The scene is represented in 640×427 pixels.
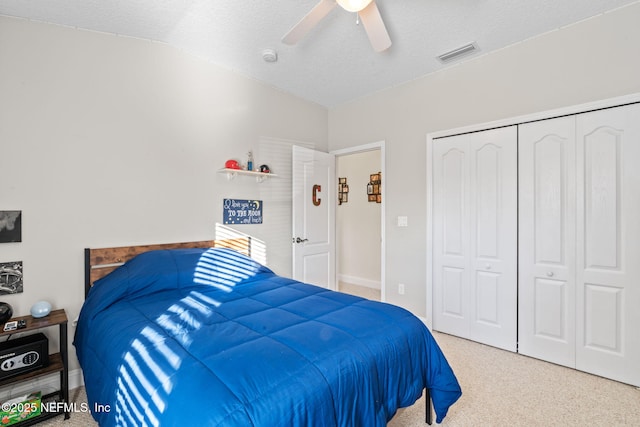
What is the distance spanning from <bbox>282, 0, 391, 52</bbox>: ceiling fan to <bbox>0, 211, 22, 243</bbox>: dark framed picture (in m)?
2.25

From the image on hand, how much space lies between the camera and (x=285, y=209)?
384 cm

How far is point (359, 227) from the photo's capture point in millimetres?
5516

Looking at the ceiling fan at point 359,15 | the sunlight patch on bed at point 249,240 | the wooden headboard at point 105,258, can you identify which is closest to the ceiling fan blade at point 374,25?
the ceiling fan at point 359,15

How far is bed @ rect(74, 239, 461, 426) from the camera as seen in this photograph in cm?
109

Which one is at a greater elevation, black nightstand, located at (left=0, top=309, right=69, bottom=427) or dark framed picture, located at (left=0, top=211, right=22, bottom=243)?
dark framed picture, located at (left=0, top=211, right=22, bottom=243)

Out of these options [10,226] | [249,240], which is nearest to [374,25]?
[249,240]

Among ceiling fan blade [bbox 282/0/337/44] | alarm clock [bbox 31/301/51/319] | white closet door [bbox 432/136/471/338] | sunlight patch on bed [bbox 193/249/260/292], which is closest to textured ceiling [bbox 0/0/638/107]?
ceiling fan blade [bbox 282/0/337/44]

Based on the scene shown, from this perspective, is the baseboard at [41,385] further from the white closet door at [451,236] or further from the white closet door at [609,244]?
the white closet door at [609,244]

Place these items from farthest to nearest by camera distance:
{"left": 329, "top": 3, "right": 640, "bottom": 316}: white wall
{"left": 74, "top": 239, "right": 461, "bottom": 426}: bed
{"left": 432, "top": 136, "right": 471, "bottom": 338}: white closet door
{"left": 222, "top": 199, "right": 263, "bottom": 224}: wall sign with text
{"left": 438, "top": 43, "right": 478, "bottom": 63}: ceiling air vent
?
{"left": 222, "top": 199, "right": 263, "bottom": 224}: wall sign with text < {"left": 432, "top": 136, "right": 471, "bottom": 338}: white closet door < {"left": 438, "top": 43, "right": 478, "bottom": 63}: ceiling air vent < {"left": 329, "top": 3, "right": 640, "bottom": 316}: white wall < {"left": 74, "top": 239, "right": 461, "bottom": 426}: bed

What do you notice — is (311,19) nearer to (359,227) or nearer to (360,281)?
(359,227)

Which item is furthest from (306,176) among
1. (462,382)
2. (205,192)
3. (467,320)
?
(462,382)

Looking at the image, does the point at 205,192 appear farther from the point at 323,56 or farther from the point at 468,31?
the point at 468,31

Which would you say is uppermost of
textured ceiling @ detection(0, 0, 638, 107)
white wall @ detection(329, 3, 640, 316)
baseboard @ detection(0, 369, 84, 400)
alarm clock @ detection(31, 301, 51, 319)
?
textured ceiling @ detection(0, 0, 638, 107)

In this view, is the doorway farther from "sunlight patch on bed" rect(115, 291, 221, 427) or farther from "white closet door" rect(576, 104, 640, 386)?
"sunlight patch on bed" rect(115, 291, 221, 427)
